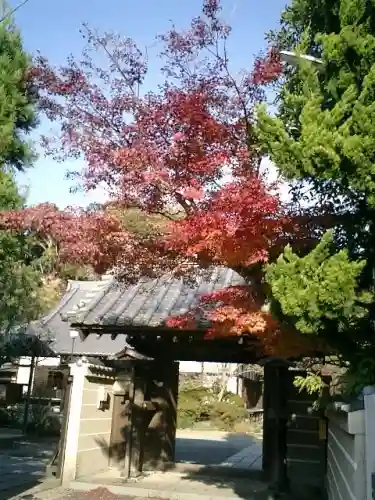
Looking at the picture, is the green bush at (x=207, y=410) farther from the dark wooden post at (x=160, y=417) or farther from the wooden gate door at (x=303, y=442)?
the wooden gate door at (x=303, y=442)

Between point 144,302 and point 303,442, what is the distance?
14.5ft

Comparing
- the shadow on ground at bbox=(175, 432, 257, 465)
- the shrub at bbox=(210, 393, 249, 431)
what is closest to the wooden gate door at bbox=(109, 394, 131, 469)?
the shadow on ground at bbox=(175, 432, 257, 465)

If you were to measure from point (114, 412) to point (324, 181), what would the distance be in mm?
8356

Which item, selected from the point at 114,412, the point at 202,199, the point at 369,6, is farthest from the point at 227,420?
the point at 369,6

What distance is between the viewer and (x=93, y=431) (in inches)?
427

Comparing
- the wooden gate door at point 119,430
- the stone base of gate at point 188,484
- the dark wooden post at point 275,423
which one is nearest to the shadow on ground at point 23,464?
the stone base of gate at point 188,484

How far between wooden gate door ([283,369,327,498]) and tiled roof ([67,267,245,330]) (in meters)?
2.58

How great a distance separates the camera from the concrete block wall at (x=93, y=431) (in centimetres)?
1036

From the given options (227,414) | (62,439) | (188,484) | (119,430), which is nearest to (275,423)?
(188,484)

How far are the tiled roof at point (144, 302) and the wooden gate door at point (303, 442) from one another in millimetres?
2577

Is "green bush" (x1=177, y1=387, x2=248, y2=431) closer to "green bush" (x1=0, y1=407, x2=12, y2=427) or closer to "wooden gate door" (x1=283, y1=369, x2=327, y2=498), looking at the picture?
"green bush" (x1=0, y1=407, x2=12, y2=427)

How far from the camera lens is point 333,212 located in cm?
563

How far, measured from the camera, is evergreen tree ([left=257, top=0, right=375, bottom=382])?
168 inches

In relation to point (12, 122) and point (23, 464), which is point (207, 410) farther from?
point (12, 122)
